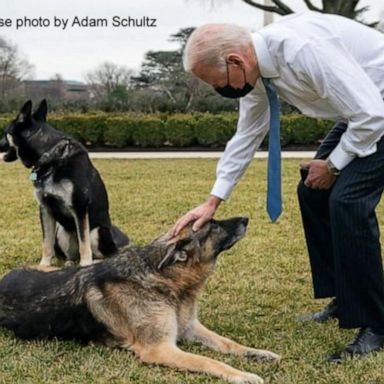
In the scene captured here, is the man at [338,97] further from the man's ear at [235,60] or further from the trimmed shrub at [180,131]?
the trimmed shrub at [180,131]

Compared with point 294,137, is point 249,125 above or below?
above

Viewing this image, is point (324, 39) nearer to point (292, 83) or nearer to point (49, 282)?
point (292, 83)

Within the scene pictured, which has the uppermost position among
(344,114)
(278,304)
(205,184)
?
(344,114)

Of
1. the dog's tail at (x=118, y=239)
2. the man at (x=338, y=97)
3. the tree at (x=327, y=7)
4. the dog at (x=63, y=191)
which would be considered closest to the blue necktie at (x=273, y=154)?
the man at (x=338, y=97)

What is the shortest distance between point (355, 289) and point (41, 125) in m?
3.24

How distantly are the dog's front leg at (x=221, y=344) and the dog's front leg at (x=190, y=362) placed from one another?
28 cm

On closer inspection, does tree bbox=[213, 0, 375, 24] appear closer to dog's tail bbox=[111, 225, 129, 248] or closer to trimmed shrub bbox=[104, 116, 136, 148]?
trimmed shrub bbox=[104, 116, 136, 148]

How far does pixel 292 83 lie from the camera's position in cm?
322

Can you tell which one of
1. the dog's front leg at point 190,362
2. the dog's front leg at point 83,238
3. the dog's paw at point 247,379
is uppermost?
the dog's paw at point 247,379

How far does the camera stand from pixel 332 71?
3.01m

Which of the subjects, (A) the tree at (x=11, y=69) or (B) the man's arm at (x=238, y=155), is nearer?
(B) the man's arm at (x=238, y=155)

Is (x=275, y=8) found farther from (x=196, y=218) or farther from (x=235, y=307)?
(x=196, y=218)

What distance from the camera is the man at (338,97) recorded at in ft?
10.0

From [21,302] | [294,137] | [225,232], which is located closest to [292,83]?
[225,232]
